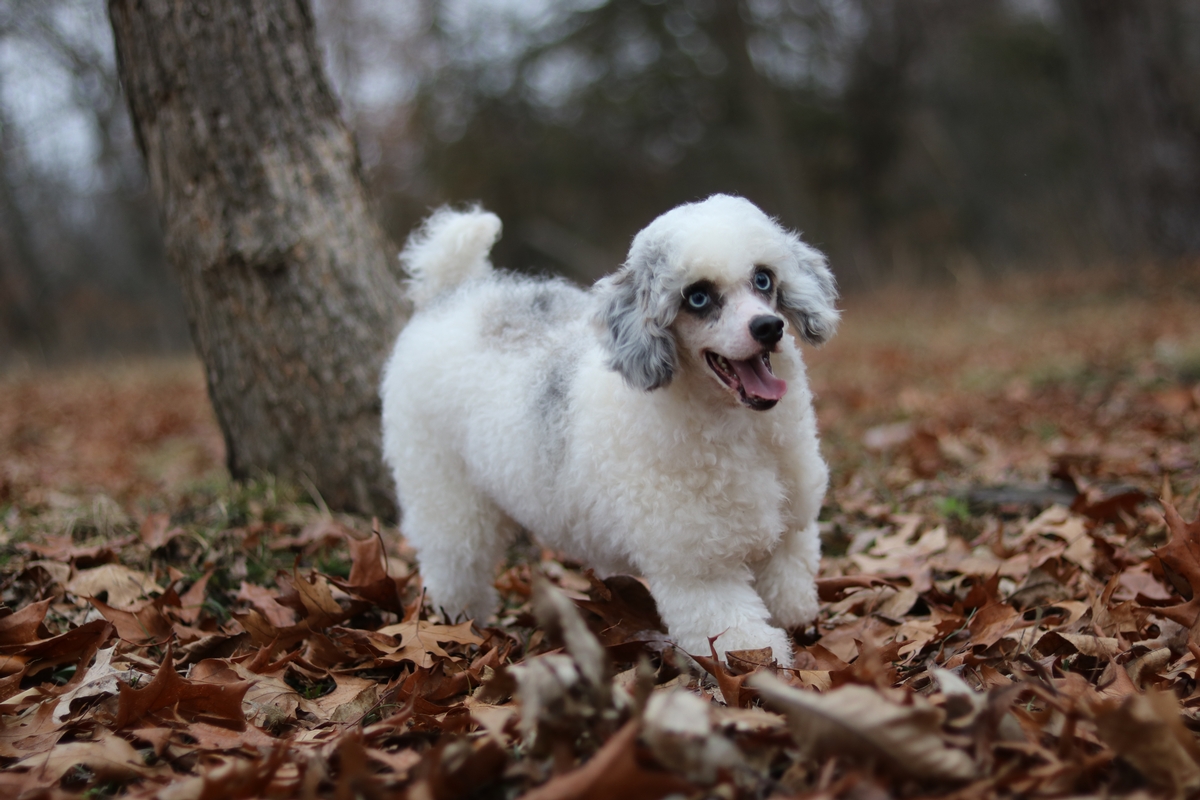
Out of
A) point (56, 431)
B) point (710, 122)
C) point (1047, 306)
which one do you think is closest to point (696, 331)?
point (56, 431)

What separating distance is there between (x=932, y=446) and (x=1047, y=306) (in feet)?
22.2

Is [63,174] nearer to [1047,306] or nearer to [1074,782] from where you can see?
[1047,306]

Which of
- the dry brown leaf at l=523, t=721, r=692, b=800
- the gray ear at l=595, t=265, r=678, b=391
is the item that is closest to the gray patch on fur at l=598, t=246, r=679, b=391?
the gray ear at l=595, t=265, r=678, b=391

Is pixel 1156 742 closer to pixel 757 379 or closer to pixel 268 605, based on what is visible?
pixel 757 379

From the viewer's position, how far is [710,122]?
19.2 meters

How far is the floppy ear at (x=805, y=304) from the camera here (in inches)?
106

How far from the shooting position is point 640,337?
2508mm

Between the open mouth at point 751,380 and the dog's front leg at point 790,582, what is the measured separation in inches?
25.1

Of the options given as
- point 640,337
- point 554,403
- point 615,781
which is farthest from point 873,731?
point 554,403

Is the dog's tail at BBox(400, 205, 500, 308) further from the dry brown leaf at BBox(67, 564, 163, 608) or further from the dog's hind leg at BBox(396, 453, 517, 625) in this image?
the dry brown leaf at BBox(67, 564, 163, 608)

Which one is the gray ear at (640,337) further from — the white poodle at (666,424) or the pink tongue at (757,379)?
the pink tongue at (757,379)

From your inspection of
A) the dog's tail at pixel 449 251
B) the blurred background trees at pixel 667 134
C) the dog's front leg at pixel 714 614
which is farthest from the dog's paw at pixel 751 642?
the blurred background trees at pixel 667 134

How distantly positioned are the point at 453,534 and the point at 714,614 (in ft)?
3.72

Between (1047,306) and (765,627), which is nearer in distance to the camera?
(765,627)
